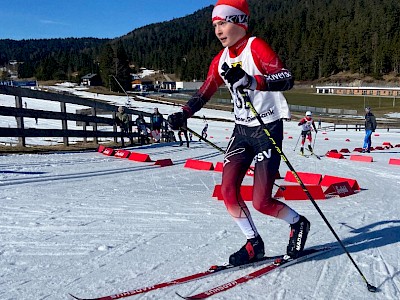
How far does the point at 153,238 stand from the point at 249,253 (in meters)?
1.22

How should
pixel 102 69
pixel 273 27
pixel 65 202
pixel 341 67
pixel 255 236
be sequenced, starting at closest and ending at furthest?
pixel 255 236 → pixel 65 202 → pixel 102 69 → pixel 341 67 → pixel 273 27

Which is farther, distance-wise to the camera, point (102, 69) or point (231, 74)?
point (102, 69)

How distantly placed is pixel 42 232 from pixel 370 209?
456 cm

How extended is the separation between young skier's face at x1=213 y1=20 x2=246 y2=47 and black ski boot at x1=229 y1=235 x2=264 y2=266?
5.99ft

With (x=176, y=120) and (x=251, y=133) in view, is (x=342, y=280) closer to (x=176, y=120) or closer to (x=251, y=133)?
(x=251, y=133)

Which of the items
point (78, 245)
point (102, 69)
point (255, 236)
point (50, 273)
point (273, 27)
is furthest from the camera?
point (273, 27)

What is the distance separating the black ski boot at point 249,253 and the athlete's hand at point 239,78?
142cm

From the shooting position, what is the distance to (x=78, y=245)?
401cm

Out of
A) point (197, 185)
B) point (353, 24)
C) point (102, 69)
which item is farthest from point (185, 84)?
point (197, 185)

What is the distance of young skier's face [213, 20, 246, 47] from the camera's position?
355 cm

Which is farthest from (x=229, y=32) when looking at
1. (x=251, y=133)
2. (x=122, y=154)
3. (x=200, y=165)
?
(x=122, y=154)

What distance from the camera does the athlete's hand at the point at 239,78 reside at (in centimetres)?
312

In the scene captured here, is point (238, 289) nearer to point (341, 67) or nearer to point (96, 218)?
point (96, 218)

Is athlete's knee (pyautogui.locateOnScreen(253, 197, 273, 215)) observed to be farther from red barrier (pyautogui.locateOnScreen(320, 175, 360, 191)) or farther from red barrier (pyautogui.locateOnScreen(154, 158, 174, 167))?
red barrier (pyautogui.locateOnScreen(154, 158, 174, 167))
